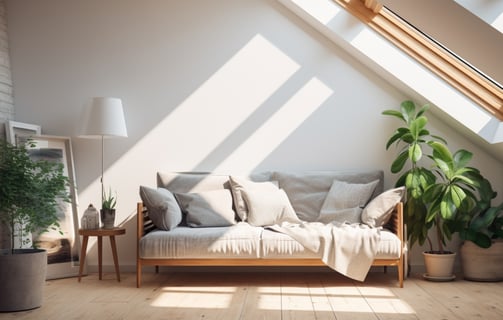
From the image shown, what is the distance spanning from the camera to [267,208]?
544 centimetres

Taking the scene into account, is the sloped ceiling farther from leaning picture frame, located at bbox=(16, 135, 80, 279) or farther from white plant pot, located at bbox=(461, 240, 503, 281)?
leaning picture frame, located at bbox=(16, 135, 80, 279)

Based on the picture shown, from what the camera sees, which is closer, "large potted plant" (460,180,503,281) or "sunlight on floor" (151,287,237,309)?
"sunlight on floor" (151,287,237,309)

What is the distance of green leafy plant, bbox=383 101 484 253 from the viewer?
17.2ft

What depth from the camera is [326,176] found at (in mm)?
5738

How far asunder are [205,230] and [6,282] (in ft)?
5.28

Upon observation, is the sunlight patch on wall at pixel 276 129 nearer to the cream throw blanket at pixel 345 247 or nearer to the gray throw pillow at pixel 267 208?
the gray throw pillow at pixel 267 208

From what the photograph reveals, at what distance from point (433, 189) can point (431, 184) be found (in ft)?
0.37

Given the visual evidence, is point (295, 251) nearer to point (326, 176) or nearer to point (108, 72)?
point (326, 176)

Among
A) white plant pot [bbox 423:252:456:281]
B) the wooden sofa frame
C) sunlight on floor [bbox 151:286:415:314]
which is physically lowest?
sunlight on floor [bbox 151:286:415:314]

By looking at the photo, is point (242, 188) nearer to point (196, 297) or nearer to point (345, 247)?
point (345, 247)

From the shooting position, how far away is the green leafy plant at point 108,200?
546cm

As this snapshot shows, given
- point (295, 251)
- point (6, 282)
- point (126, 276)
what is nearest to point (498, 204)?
point (295, 251)

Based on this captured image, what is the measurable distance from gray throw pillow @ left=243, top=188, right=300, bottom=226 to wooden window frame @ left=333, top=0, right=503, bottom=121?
1.65m

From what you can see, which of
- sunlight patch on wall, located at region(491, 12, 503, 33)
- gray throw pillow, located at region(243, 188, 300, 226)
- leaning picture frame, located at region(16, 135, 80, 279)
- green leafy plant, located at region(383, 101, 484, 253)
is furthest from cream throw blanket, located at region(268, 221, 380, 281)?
sunlight patch on wall, located at region(491, 12, 503, 33)
